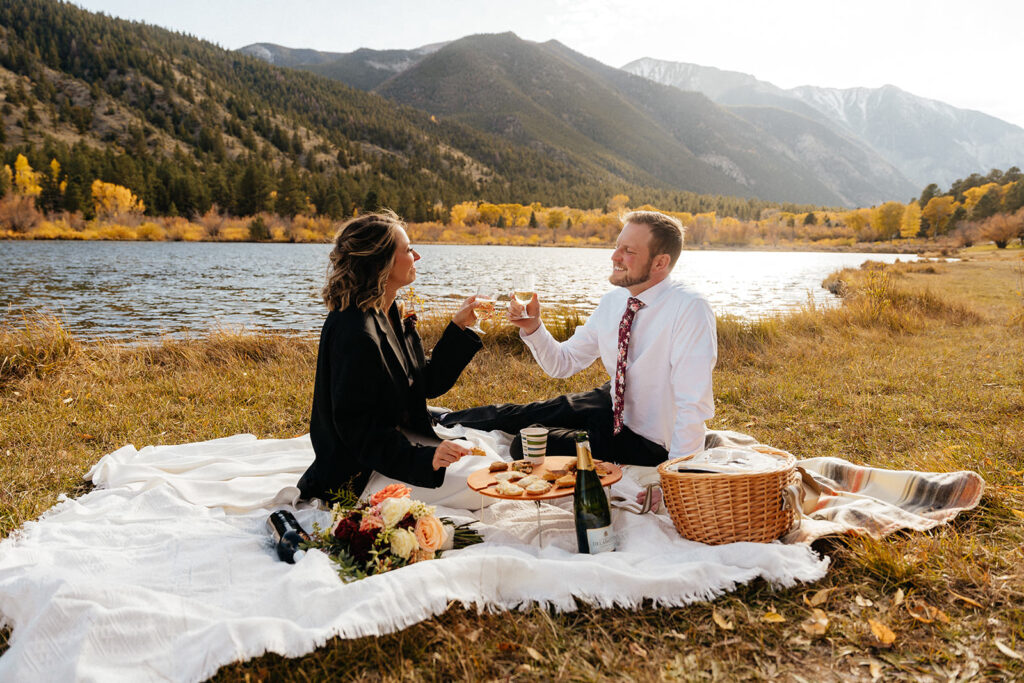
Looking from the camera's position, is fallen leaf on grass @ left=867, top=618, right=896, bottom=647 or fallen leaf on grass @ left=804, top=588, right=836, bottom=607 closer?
fallen leaf on grass @ left=867, top=618, right=896, bottom=647

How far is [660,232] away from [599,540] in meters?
2.03

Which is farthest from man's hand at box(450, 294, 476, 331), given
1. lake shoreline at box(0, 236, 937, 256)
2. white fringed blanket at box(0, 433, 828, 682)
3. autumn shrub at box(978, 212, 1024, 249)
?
lake shoreline at box(0, 236, 937, 256)

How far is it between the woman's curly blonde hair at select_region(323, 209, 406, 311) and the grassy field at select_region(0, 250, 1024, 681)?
1.83 metres

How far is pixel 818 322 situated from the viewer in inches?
485

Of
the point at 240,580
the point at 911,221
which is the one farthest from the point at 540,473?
the point at 911,221

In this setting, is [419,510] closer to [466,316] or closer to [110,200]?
[466,316]

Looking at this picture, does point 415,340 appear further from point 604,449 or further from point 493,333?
point 493,333

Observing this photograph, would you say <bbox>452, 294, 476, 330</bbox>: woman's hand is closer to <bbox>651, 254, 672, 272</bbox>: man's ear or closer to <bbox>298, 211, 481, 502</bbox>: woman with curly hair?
<bbox>298, 211, 481, 502</bbox>: woman with curly hair

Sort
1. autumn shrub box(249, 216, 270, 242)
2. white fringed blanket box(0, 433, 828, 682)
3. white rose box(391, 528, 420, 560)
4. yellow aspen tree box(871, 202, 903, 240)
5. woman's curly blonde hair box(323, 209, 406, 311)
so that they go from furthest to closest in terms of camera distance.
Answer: yellow aspen tree box(871, 202, 903, 240) → autumn shrub box(249, 216, 270, 242) → woman's curly blonde hair box(323, 209, 406, 311) → white rose box(391, 528, 420, 560) → white fringed blanket box(0, 433, 828, 682)

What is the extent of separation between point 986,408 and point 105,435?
8872mm

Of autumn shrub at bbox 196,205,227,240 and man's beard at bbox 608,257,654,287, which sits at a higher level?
autumn shrub at bbox 196,205,227,240

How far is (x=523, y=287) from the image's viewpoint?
3.87m

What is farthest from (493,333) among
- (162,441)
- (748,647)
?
(748,647)

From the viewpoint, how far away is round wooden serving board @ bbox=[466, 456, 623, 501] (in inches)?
120
